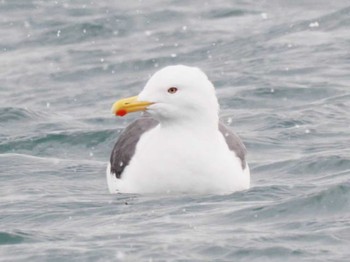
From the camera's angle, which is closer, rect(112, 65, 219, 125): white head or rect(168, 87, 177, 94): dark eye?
rect(112, 65, 219, 125): white head

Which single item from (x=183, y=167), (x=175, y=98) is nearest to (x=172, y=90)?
(x=175, y=98)

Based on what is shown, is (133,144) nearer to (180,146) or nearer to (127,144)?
(127,144)

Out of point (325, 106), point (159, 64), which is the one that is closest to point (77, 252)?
point (325, 106)

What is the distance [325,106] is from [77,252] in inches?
287

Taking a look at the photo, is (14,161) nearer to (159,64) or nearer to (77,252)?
(77,252)

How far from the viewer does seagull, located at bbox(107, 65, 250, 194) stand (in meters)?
13.1

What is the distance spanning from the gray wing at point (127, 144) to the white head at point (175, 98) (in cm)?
54

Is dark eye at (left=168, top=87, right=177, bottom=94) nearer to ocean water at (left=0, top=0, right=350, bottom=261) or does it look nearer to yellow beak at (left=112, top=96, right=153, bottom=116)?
yellow beak at (left=112, top=96, right=153, bottom=116)

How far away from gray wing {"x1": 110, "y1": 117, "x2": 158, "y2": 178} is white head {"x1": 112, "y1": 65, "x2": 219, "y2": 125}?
536 millimetres

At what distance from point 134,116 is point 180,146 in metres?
5.09

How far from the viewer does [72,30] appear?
2372cm

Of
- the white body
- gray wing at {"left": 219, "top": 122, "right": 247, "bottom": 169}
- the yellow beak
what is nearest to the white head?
the yellow beak

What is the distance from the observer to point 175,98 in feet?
43.2

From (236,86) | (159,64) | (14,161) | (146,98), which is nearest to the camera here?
(146,98)
